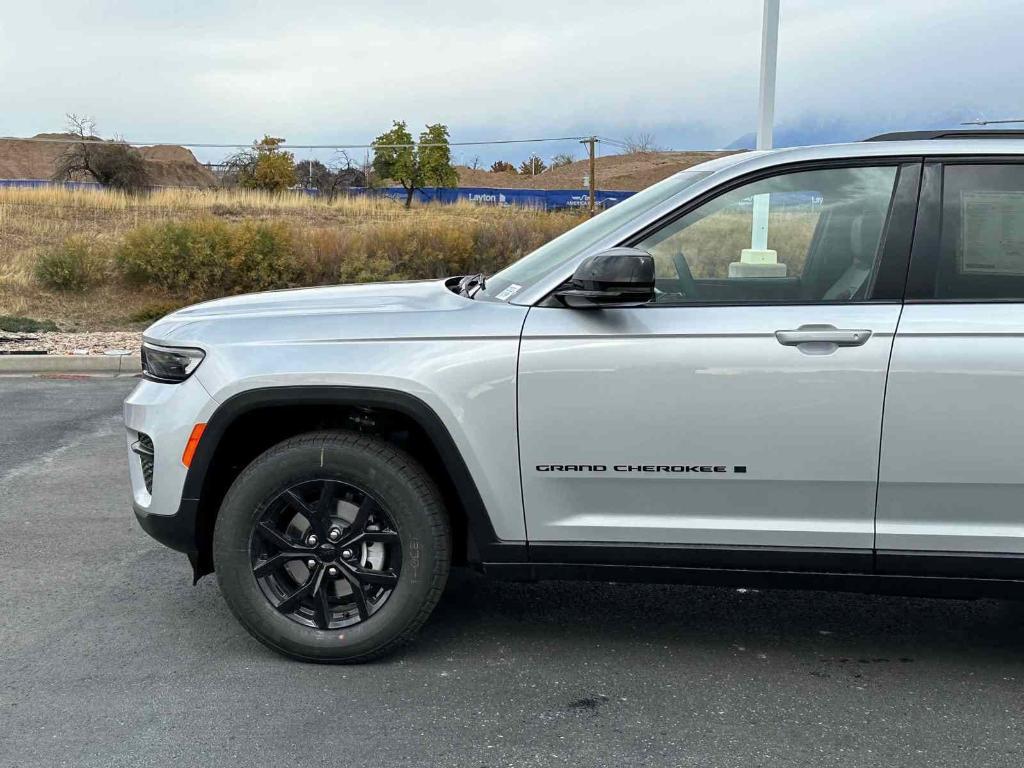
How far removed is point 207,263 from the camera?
16.9 m

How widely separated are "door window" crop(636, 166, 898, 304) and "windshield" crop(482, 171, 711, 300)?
0.60 ft

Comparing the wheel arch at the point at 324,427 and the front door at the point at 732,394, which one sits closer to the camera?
the front door at the point at 732,394

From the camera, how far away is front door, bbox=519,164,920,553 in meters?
3.36

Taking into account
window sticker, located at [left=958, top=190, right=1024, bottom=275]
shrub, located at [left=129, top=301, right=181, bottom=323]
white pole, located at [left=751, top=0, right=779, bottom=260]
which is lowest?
shrub, located at [left=129, top=301, right=181, bottom=323]

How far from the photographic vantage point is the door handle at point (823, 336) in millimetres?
3352

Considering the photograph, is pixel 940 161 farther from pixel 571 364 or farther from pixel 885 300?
pixel 571 364

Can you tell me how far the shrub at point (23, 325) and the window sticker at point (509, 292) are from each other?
1169 cm

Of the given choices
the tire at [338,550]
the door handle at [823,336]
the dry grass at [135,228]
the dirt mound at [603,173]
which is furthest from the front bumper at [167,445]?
the dirt mound at [603,173]

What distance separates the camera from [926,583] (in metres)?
3.46

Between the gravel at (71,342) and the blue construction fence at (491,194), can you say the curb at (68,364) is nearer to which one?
the gravel at (71,342)

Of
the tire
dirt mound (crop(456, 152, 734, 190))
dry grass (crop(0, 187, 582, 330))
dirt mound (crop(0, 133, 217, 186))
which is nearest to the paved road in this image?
the tire

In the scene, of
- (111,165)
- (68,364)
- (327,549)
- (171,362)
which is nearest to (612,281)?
(327,549)

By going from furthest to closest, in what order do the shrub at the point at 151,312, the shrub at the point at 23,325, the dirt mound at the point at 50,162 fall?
the dirt mound at the point at 50,162, the shrub at the point at 151,312, the shrub at the point at 23,325

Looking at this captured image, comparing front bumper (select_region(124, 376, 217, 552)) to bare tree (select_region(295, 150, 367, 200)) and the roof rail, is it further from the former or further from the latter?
bare tree (select_region(295, 150, 367, 200))
